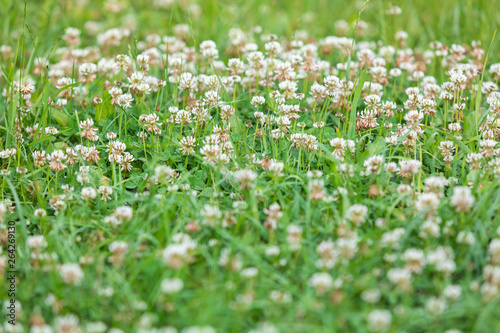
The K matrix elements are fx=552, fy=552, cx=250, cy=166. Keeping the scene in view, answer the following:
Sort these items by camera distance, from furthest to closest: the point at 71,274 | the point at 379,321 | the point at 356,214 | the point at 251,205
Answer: the point at 251,205, the point at 356,214, the point at 71,274, the point at 379,321

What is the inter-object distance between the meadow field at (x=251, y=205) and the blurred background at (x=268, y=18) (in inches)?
26.3

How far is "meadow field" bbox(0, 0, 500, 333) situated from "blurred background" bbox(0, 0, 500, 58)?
2.20ft

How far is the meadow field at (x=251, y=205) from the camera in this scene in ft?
7.30

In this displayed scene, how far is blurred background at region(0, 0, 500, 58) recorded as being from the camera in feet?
17.2

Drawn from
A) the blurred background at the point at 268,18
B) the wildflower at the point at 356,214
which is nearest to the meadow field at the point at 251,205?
the wildflower at the point at 356,214

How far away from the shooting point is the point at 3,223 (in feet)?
9.00

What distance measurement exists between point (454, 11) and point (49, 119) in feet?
13.4

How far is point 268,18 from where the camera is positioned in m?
6.10

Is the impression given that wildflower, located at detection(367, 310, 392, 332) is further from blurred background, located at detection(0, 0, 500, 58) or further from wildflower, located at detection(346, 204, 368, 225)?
blurred background, located at detection(0, 0, 500, 58)

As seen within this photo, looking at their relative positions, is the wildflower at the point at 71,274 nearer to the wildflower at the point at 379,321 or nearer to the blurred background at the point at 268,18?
the wildflower at the point at 379,321

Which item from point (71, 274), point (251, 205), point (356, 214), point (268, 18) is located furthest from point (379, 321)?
point (268, 18)

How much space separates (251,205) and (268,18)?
3.80m

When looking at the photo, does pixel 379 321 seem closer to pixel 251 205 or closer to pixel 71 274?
pixel 251 205

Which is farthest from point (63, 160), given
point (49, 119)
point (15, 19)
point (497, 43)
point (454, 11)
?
point (454, 11)
